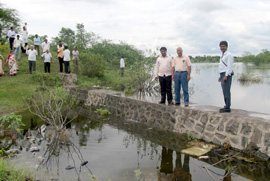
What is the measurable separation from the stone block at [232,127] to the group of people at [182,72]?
517 millimetres

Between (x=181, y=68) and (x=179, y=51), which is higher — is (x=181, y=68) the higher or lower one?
the lower one

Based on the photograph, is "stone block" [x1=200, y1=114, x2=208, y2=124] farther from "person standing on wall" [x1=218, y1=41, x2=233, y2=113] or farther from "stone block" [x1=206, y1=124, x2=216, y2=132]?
"person standing on wall" [x1=218, y1=41, x2=233, y2=113]

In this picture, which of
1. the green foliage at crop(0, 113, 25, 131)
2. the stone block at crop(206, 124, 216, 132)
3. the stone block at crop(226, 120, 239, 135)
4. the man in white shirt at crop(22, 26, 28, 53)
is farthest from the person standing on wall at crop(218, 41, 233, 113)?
the man in white shirt at crop(22, 26, 28, 53)

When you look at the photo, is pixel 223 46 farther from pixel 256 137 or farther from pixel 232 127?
pixel 256 137

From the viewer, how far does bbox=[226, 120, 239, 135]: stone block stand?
559cm

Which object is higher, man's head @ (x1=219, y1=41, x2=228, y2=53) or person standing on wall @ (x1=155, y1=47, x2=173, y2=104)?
man's head @ (x1=219, y1=41, x2=228, y2=53)

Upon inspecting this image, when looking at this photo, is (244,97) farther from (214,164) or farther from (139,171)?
(139,171)

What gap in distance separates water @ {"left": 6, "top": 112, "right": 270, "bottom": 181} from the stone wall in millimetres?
374

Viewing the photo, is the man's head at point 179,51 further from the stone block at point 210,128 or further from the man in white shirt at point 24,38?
the man in white shirt at point 24,38

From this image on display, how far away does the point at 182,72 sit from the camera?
700cm

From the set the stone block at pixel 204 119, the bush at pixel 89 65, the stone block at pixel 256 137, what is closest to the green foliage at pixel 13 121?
the stone block at pixel 204 119

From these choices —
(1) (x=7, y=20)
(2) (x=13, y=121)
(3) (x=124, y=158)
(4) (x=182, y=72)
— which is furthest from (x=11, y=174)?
(1) (x=7, y=20)

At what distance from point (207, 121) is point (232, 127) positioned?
74 cm

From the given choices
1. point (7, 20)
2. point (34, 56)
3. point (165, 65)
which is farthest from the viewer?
point (7, 20)
